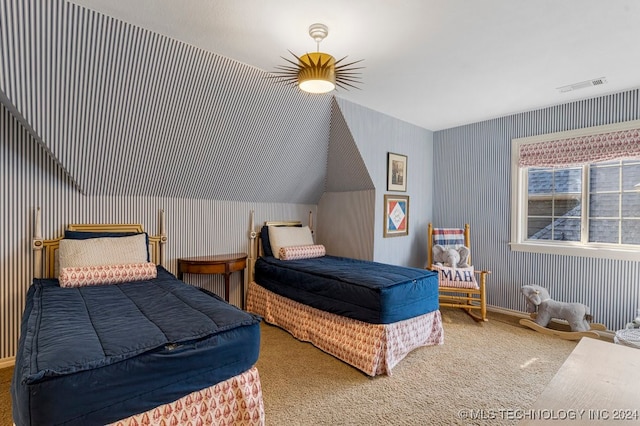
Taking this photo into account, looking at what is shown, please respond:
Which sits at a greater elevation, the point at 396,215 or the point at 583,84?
the point at 583,84

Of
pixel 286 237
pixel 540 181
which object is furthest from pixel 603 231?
pixel 286 237

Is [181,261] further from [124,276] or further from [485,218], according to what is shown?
[485,218]

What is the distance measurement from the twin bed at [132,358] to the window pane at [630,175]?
3.83m

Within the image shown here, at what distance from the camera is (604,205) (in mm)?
3371

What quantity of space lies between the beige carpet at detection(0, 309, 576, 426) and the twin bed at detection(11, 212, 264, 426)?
1.73ft

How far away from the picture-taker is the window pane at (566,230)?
3555 mm

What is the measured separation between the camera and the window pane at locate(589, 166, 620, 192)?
3.30 meters

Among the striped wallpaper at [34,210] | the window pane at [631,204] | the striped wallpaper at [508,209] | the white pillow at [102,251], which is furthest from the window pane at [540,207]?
the white pillow at [102,251]

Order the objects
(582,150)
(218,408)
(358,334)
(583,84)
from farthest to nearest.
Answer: (582,150), (583,84), (358,334), (218,408)

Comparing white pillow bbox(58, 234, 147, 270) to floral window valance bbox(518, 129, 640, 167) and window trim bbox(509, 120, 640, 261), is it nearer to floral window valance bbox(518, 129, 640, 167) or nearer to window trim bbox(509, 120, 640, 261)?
window trim bbox(509, 120, 640, 261)

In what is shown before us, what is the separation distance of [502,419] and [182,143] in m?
3.18

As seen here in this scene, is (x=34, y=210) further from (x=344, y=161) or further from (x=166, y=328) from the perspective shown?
(x=344, y=161)

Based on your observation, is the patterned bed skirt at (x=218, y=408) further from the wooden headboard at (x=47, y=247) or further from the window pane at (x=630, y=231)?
the window pane at (x=630, y=231)

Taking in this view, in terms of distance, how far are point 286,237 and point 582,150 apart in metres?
3.30
